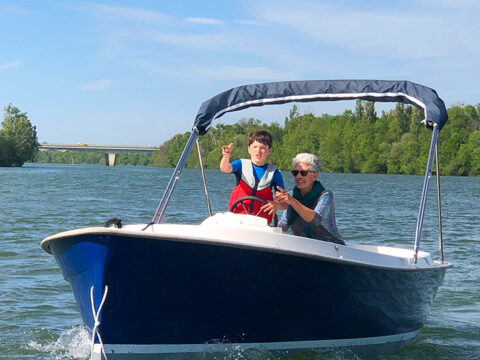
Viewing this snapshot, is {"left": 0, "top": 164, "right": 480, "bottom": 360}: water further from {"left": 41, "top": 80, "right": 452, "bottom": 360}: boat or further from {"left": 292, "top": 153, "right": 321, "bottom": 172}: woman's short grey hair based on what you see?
{"left": 292, "top": 153, "right": 321, "bottom": 172}: woman's short grey hair

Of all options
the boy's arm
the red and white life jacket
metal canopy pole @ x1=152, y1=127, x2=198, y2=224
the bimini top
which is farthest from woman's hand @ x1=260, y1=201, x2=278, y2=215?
the bimini top

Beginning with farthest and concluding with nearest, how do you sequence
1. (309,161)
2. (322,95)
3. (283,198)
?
(322,95) → (309,161) → (283,198)

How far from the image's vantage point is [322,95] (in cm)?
735

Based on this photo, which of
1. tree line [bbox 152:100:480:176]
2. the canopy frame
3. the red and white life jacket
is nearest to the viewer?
the red and white life jacket

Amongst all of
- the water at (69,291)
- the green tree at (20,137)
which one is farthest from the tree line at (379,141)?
the water at (69,291)

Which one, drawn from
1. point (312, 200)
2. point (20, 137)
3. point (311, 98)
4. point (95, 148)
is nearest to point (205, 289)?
point (312, 200)

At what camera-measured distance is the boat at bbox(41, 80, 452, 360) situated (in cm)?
559

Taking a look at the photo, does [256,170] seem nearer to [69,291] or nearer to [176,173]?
[176,173]

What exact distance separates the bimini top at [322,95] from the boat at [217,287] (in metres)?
1.48

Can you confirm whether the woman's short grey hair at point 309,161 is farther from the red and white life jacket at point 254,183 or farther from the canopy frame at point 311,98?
the canopy frame at point 311,98

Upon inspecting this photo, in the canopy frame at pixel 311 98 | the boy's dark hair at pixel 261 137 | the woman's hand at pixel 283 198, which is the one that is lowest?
the woman's hand at pixel 283 198

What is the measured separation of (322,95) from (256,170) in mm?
1090

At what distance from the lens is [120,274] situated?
5.63 metres

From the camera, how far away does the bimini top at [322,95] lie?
23.1ft
